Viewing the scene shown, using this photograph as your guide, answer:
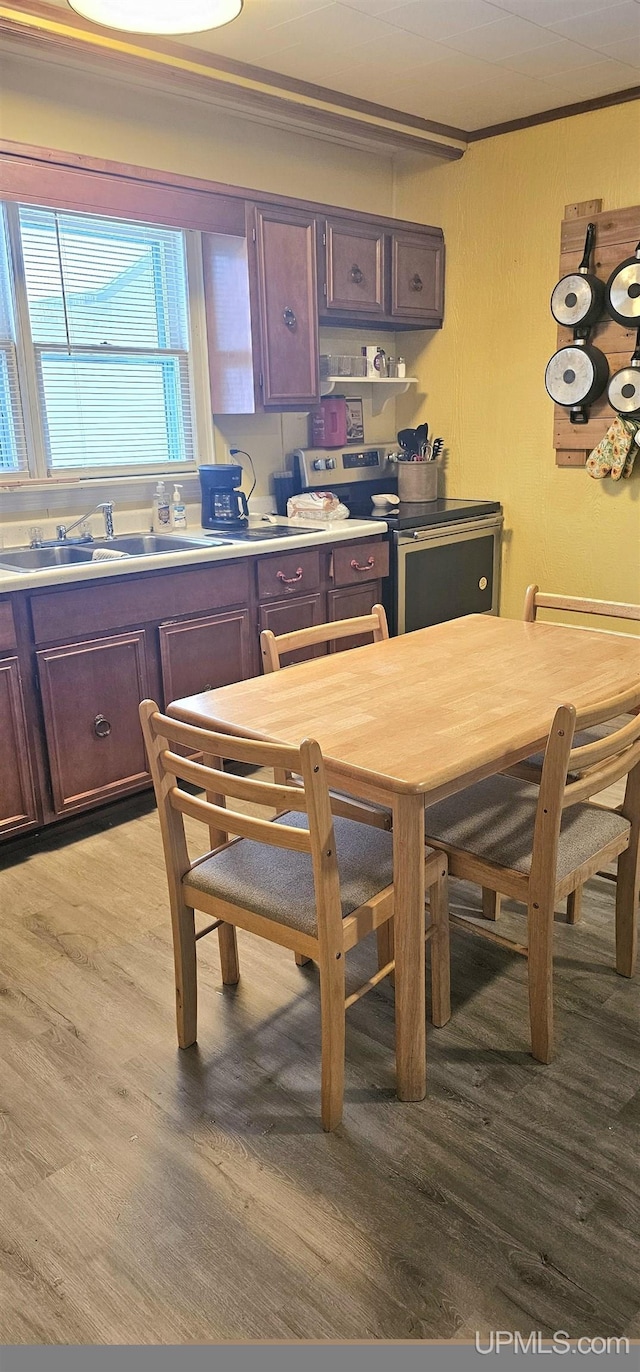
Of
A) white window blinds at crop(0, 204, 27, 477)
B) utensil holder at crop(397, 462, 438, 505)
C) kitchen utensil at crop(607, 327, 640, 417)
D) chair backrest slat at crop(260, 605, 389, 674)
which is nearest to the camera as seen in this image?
chair backrest slat at crop(260, 605, 389, 674)

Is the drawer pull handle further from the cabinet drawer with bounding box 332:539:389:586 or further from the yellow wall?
the yellow wall

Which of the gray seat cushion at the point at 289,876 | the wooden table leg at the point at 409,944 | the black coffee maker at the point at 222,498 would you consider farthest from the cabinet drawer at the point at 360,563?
the wooden table leg at the point at 409,944

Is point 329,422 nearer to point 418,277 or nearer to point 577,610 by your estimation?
point 418,277

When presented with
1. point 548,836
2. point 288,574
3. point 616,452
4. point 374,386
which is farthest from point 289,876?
point 374,386

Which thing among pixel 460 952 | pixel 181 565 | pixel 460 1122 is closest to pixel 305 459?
pixel 181 565

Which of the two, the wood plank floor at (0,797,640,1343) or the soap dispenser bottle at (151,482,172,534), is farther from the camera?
the soap dispenser bottle at (151,482,172,534)

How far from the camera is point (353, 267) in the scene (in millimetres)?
3963

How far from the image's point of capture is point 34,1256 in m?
1.49

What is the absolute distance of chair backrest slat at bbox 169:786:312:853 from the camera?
1.58m

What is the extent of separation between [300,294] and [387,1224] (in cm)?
330

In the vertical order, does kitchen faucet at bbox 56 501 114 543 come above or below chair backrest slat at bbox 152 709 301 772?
above

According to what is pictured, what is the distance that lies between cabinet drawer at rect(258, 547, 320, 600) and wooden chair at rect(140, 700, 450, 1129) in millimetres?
1528

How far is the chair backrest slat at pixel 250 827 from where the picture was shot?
1576mm
